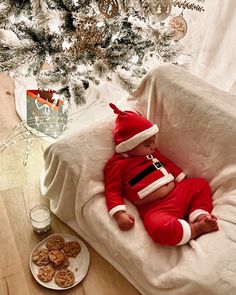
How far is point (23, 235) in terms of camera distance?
1.72 meters

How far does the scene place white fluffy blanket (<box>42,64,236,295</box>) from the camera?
4.21ft

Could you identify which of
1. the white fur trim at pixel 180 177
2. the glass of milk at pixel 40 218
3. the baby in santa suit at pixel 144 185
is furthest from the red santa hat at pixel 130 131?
the glass of milk at pixel 40 218

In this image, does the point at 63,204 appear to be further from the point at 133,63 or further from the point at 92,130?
the point at 133,63

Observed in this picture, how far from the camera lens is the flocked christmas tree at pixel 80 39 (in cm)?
172

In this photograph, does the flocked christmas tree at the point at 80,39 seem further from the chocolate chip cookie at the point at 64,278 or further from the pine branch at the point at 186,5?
the chocolate chip cookie at the point at 64,278

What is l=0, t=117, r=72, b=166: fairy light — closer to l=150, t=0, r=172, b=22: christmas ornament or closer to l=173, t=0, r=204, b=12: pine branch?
l=150, t=0, r=172, b=22: christmas ornament

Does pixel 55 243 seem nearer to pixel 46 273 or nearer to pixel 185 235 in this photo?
pixel 46 273

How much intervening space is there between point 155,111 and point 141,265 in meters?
0.75

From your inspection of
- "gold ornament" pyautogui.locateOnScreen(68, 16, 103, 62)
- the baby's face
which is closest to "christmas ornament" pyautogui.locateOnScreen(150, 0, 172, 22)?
"gold ornament" pyautogui.locateOnScreen(68, 16, 103, 62)

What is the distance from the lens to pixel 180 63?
2.00 m

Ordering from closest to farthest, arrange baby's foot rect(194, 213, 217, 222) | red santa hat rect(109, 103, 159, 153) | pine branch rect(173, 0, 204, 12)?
baby's foot rect(194, 213, 217, 222)
red santa hat rect(109, 103, 159, 153)
pine branch rect(173, 0, 204, 12)

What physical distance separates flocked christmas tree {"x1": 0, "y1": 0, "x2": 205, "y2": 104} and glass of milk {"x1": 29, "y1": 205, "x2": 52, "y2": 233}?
59 centimetres

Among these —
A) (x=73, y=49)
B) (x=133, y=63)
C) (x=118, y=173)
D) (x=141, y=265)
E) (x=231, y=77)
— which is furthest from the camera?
(x=231, y=77)

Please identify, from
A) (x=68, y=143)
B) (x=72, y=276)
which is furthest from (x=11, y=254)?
(x=68, y=143)
